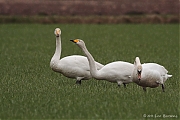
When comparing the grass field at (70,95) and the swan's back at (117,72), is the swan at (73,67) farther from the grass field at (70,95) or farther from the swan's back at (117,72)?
the swan's back at (117,72)

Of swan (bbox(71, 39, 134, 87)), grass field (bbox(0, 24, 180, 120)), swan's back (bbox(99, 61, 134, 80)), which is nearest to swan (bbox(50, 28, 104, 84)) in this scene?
grass field (bbox(0, 24, 180, 120))

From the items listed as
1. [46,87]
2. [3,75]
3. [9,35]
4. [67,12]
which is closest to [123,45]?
[9,35]

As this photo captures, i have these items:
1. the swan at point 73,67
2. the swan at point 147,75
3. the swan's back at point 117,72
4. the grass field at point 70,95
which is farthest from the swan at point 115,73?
the swan at point 73,67

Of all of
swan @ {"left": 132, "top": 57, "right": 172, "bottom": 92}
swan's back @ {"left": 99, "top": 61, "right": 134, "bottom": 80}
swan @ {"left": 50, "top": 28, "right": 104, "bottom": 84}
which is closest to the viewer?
swan @ {"left": 132, "top": 57, "right": 172, "bottom": 92}

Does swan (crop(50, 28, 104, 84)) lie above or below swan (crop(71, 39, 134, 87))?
above

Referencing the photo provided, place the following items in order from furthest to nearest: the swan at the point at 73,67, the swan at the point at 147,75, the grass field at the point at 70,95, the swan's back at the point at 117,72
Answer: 1. the swan at the point at 73,67
2. the swan's back at the point at 117,72
3. the swan at the point at 147,75
4. the grass field at the point at 70,95

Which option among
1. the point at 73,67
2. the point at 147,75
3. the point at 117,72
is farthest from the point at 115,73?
the point at 73,67

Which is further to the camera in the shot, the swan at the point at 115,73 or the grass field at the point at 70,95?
the swan at the point at 115,73

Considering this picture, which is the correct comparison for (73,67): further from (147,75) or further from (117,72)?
(147,75)

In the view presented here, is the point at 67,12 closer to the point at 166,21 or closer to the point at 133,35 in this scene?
the point at 166,21

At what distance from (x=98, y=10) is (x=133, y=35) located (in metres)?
20.5

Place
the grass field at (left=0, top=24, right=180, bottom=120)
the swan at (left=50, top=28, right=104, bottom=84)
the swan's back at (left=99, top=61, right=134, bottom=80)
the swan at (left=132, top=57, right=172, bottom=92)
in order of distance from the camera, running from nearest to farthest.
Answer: the grass field at (left=0, top=24, right=180, bottom=120), the swan at (left=132, top=57, right=172, bottom=92), the swan's back at (left=99, top=61, right=134, bottom=80), the swan at (left=50, top=28, right=104, bottom=84)

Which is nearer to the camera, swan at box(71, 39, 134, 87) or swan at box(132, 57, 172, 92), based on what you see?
swan at box(132, 57, 172, 92)

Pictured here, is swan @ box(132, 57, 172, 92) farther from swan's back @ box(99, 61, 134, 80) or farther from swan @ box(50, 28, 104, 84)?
swan @ box(50, 28, 104, 84)
